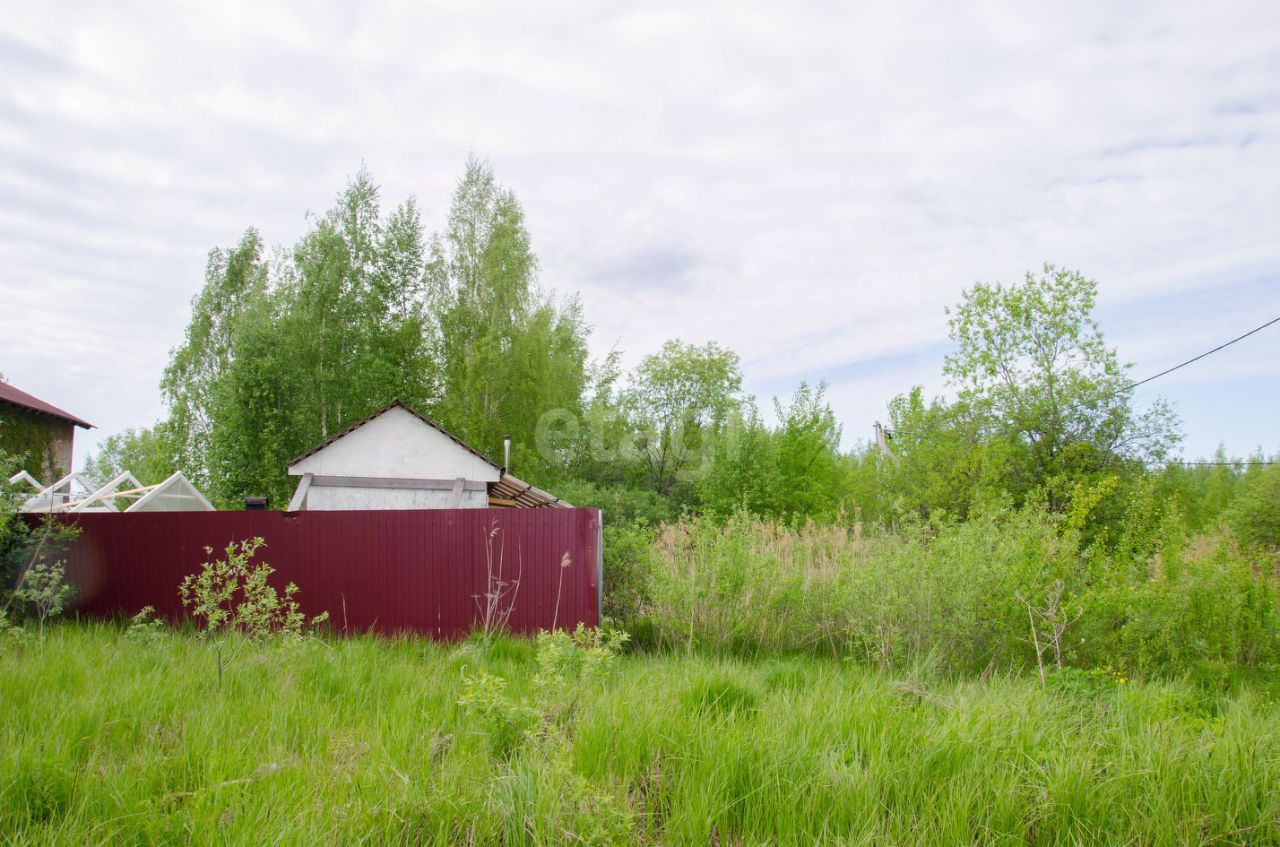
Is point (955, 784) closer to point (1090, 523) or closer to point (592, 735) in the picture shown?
point (592, 735)

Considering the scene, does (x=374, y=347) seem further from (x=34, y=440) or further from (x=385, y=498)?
(x=34, y=440)

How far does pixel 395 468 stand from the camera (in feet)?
46.6

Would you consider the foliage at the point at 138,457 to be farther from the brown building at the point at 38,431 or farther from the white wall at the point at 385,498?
the white wall at the point at 385,498

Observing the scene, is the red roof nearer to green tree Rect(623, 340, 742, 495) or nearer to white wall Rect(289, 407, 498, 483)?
white wall Rect(289, 407, 498, 483)

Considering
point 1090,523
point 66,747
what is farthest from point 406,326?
point 66,747

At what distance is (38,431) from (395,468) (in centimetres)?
2258

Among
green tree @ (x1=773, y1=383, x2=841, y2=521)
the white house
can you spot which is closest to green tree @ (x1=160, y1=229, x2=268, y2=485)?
the white house

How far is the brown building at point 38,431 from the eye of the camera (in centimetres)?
2533

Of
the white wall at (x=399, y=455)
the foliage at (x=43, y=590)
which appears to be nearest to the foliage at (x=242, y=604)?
the foliage at (x=43, y=590)

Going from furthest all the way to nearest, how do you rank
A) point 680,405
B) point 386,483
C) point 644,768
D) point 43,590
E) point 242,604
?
point 680,405, point 386,483, point 43,590, point 242,604, point 644,768

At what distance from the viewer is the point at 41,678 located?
4.78 metres

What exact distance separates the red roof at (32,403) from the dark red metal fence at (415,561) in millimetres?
23187

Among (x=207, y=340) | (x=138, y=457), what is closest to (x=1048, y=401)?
(x=207, y=340)

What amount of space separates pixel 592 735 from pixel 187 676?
318 centimetres
